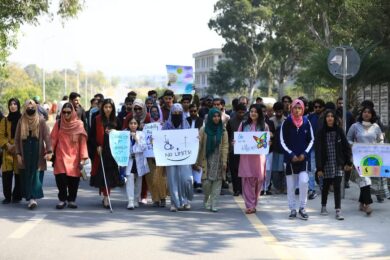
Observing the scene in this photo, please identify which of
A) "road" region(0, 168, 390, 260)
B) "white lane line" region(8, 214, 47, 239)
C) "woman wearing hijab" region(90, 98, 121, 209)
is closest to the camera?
"road" region(0, 168, 390, 260)

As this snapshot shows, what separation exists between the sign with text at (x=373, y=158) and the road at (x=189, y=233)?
2.07 feet

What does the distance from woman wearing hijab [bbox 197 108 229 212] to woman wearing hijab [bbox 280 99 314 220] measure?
3.32 ft

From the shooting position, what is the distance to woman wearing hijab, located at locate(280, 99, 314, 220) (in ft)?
31.3

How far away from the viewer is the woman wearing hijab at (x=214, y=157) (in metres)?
10.2

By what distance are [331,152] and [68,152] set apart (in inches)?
158

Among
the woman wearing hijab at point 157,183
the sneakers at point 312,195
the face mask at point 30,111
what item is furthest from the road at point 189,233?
the face mask at point 30,111

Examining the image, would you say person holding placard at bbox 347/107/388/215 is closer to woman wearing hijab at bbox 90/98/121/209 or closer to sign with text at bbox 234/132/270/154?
sign with text at bbox 234/132/270/154

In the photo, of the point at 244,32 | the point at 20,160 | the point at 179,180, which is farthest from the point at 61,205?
the point at 244,32

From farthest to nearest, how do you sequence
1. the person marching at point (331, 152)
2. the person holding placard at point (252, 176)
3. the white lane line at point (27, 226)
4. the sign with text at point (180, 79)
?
the sign with text at point (180, 79)
the person holding placard at point (252, 176)
the person marching at point (331, 152)
the white lane line at point (27, 226)

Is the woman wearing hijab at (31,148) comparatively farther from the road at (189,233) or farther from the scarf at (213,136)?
the scarf at (213,136)

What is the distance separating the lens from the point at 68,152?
10312mm

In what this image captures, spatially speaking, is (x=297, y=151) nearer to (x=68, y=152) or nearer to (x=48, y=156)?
(x=68, y=152)

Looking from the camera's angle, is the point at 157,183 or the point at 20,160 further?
the point at 157,183

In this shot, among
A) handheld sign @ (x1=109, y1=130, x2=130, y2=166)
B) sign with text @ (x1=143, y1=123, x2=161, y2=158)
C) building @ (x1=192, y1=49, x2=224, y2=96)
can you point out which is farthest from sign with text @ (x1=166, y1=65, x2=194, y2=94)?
building @ (x1=192, y1=49, x2=224, y2=96)
